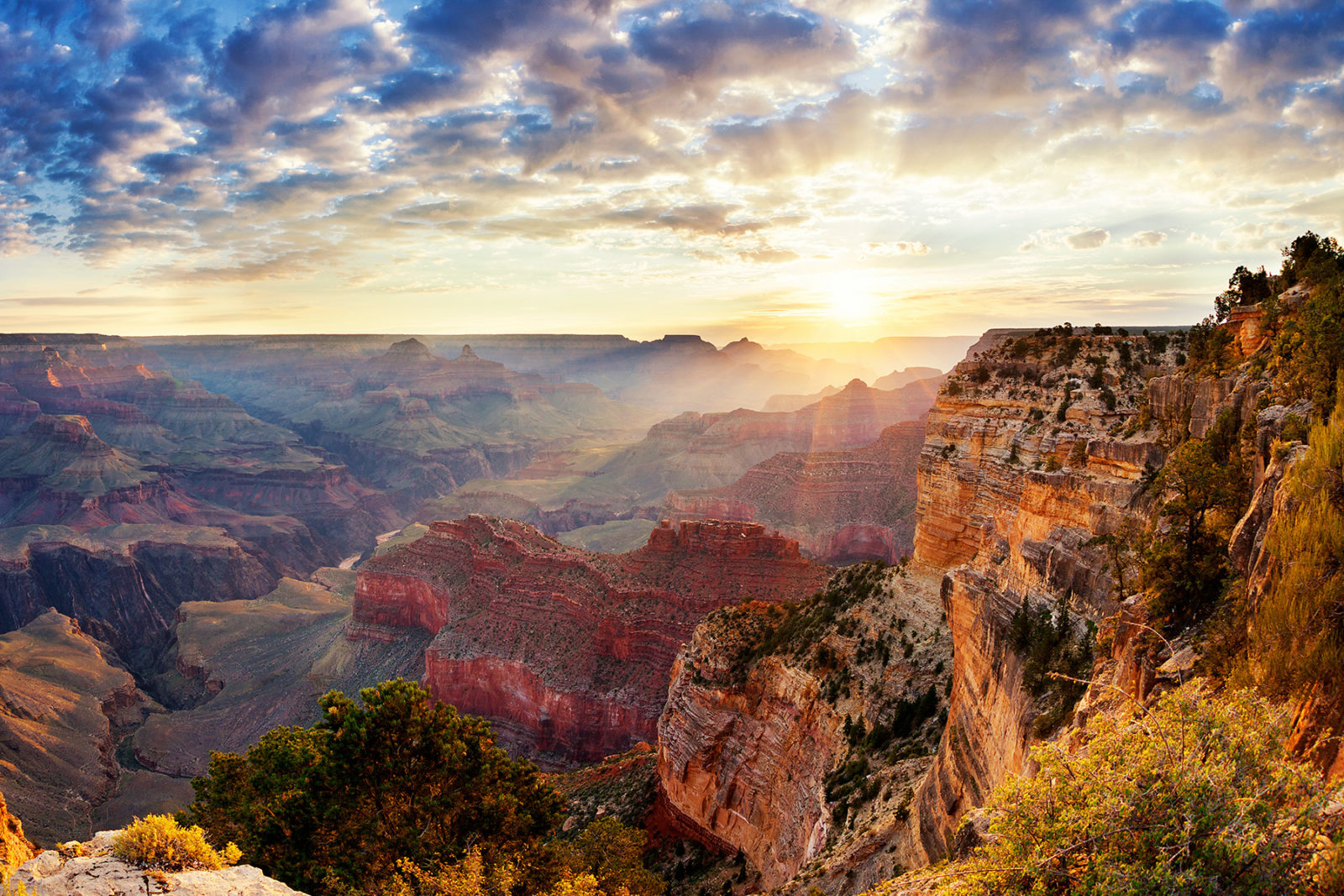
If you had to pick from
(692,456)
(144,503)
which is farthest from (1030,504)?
(144,503)

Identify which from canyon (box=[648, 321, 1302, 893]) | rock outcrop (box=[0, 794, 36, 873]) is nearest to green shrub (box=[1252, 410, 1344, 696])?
canyon (box=[648, 321, 1302, 893])

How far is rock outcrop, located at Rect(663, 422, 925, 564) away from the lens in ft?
267

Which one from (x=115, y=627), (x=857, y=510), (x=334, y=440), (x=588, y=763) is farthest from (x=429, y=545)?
(x=334, y=440)

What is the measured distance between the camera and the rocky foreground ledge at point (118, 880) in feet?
28.2

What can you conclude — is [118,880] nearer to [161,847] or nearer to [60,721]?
[161,847]

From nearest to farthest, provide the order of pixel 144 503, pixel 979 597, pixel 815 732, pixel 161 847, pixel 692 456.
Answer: pixel 161 847, pixel 979 597, pixel 815 732, pixel 144 503, pixel 692 456

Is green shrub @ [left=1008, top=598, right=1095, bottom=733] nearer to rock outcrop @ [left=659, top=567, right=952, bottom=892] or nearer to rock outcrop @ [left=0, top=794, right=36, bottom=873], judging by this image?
rock outcrop @ [left=659, top=567, right=952, bottom=892]

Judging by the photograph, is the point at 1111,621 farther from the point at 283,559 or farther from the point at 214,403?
the point at 214,403

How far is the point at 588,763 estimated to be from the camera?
153 ft

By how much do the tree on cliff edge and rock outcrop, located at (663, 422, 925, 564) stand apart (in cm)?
6283

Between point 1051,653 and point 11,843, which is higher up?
point 1051,653

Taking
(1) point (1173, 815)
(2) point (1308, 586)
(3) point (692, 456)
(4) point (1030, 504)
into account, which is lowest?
(3) point (692, 456)

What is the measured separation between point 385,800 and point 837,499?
7687 cm

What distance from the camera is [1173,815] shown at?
5.57 m
